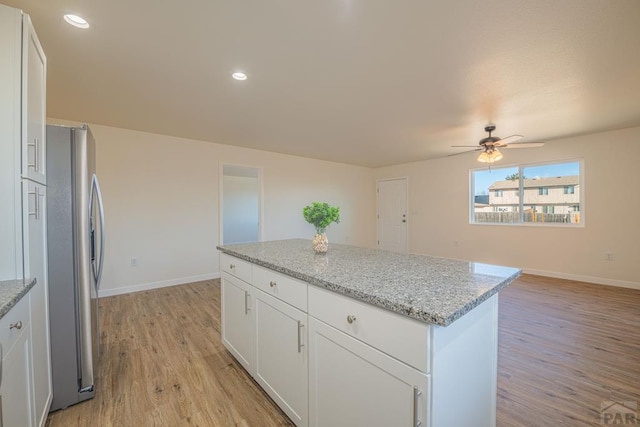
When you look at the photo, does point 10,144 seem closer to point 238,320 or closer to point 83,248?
point 83,248

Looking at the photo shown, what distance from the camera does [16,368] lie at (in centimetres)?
105

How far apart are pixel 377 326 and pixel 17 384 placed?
1429 millimetres

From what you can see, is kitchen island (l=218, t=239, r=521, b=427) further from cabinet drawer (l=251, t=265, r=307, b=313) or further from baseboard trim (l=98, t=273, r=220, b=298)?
baseboard trim (l=98, t=273, r=220, b=298)

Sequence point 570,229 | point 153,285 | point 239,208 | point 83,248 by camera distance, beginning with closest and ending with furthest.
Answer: point 83,248
point 153,285
point 570,229
point 239,208

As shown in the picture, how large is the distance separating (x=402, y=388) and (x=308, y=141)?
159 inches

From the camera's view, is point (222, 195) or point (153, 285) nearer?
point (153, 285)

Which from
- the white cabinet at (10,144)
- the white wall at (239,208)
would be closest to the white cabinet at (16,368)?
the white cabinet at (10,144)

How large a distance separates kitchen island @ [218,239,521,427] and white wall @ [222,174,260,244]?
232 inches

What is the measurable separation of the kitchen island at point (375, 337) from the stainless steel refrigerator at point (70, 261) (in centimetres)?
99

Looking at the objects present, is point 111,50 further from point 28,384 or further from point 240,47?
point 28,384

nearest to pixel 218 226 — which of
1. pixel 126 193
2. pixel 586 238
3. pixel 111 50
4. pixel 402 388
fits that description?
pixel 126 193

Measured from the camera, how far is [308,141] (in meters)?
4.51

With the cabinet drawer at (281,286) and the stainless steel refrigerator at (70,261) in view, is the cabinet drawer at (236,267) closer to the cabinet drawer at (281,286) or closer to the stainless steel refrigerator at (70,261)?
the cabinet drawer at (281,286)

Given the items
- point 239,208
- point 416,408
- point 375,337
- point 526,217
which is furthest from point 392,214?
point 416,408
